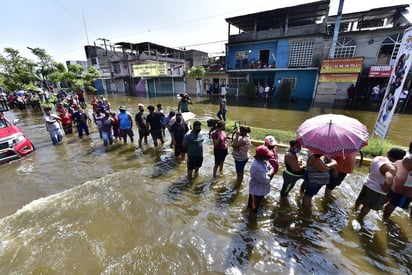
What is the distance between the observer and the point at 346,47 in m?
17.5

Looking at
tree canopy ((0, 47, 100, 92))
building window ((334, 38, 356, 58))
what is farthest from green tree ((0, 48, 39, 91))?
building window ((334, 38, 356, 58))

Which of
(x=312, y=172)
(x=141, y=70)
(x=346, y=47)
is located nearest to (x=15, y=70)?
(x=141, y=70)

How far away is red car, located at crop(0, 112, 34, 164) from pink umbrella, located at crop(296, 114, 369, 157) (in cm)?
825

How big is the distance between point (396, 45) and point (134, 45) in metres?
29.5

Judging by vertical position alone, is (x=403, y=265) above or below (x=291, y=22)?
below

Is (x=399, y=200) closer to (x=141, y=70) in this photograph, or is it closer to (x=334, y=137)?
(x=334, y=137)

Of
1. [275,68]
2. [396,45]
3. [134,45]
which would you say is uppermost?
[134,45]

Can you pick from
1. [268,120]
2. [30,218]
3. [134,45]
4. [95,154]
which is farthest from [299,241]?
[134,45]

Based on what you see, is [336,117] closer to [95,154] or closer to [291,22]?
[95,154]

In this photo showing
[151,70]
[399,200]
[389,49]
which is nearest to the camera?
[399,200]

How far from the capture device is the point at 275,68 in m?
19.7

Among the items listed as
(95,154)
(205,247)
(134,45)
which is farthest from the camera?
(134,45)

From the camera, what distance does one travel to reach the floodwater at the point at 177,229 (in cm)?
273

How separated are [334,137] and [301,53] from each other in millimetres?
19173
